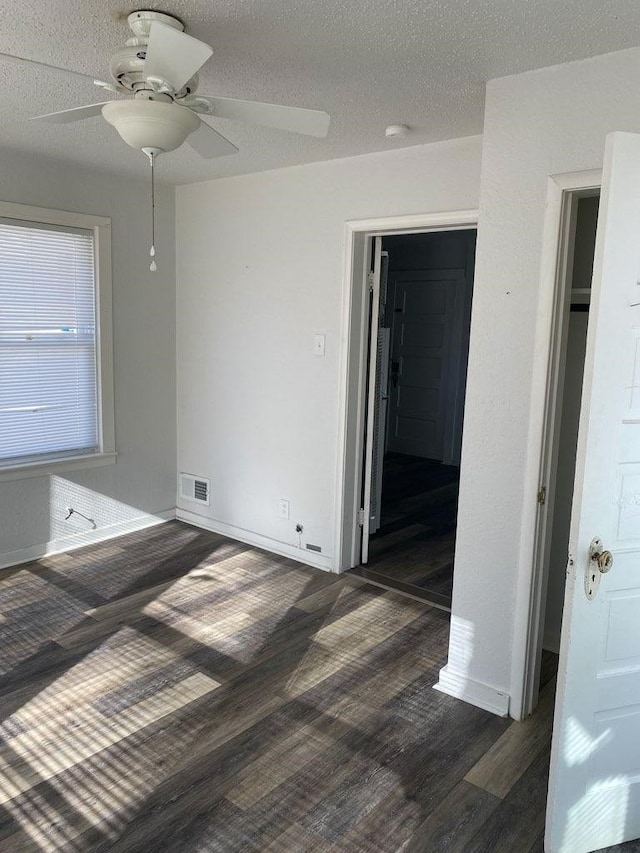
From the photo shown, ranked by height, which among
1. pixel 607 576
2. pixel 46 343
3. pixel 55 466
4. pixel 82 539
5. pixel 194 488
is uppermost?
pixel 46 343

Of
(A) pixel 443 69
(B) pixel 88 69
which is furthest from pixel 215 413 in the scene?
(A) pixel 443 69

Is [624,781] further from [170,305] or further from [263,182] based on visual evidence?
[170,305]

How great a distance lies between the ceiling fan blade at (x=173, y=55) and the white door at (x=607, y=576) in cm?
106

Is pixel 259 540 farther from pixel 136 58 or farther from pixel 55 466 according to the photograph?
pixel 136 58

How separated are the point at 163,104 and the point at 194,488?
335 centimetres

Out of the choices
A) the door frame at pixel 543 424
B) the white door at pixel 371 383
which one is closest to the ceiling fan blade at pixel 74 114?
the door frame at pixel 543 424

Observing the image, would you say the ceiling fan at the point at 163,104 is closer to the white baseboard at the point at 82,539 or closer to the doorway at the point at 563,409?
the doorway at the point at 563,409

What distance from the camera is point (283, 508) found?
167 inches

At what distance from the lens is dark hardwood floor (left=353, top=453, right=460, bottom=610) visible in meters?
3.89

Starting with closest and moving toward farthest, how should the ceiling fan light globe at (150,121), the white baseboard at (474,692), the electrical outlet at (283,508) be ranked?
1. the ceiling fan light globe at (150,121)
2. the white baseboard at (474,692)
3. the electrical outlet at (283,508)

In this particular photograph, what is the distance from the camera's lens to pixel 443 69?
7.57 ft

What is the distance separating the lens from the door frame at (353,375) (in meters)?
3.66

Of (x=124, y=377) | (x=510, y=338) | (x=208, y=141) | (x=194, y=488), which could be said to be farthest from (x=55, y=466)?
(x=510, y=338)

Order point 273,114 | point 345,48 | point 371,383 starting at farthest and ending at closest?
point 371,383, point 345,48, point 273,114
